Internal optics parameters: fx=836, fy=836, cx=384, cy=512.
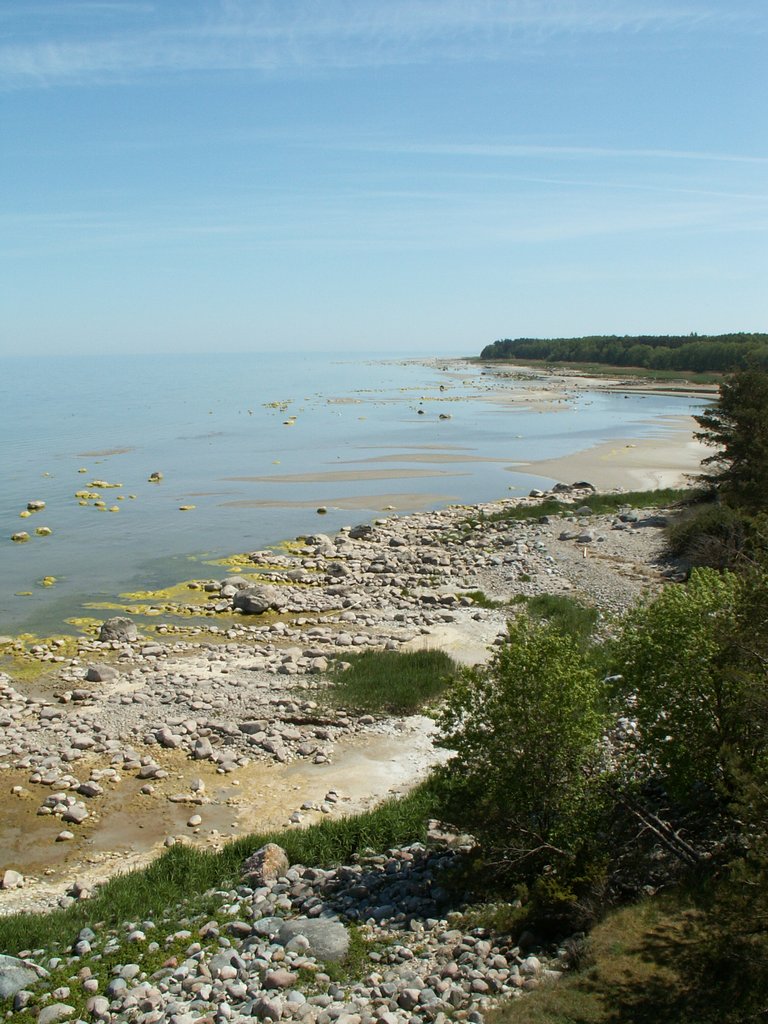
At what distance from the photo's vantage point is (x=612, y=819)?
12.8 metres

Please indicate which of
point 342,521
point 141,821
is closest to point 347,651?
point 141,821

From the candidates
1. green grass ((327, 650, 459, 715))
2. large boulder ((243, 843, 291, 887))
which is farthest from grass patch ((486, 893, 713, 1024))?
green grass ((327, 650, 459, 715))

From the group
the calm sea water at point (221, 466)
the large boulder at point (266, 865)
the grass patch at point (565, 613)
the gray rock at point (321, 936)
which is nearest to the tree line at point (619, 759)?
the gray rock at point (321, 936)

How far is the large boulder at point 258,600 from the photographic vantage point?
96.0 ft

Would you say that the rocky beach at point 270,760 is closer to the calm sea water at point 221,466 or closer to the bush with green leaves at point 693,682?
the bush with green leaves at point 693,682

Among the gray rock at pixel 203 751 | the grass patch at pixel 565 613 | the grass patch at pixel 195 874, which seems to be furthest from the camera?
the grass patch at pixel 565 613

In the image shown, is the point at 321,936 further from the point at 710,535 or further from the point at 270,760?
the point at 710,535

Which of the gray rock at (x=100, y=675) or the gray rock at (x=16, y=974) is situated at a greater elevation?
the gray rock at (x=100, y=675)

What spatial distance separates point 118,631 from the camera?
2659 centimetres

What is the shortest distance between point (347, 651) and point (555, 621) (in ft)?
21.2

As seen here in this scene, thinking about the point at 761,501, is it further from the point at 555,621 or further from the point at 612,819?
the point at 612,819

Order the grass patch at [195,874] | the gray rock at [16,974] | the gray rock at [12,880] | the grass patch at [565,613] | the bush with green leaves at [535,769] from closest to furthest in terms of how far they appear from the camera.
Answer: the gray rock at [16,974], the bush with green leaves at [535,769], the grass patch at [195,874], the gray rock at [12,880], the grass patch at [565,613]

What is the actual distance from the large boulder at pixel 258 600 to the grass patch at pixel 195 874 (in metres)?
13.8

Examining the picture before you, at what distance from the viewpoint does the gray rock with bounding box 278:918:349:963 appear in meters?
11.4
